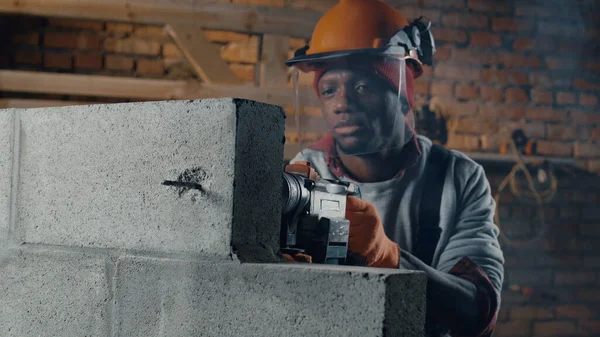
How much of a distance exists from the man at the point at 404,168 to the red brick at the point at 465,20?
46cm

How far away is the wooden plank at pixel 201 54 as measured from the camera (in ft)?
9.61

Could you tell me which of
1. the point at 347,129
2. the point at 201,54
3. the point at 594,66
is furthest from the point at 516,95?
the point at 201,54

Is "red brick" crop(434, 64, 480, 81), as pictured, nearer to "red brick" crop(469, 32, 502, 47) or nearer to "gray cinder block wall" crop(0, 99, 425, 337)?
→ "red brick" crop(469, 32, 502, 47)

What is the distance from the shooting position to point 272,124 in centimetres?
119

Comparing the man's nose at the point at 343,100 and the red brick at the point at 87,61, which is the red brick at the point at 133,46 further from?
the man's nose at the point at 343,100

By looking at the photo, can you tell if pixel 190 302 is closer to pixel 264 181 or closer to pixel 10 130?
pixel 264 181

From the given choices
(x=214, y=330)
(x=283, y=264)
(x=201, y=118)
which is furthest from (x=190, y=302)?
(x=201, y=118)

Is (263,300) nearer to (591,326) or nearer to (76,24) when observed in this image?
(76,24)

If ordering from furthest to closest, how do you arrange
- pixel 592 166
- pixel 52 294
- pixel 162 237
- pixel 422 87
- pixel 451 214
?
pixel 592 166 → pixel 422 87 → pixel 451 214 → pixel 52 294 → pixel 162 237

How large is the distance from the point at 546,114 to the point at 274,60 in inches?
55.0

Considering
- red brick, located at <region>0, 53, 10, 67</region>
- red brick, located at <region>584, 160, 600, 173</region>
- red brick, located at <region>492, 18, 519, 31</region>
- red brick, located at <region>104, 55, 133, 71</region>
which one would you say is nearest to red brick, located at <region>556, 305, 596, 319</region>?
red brick, located at <region>584, 160, 600, 173</region>

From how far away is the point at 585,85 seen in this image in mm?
3344

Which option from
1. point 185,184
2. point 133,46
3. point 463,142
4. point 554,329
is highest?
point 133,46

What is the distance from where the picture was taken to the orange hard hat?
2.65 meters
